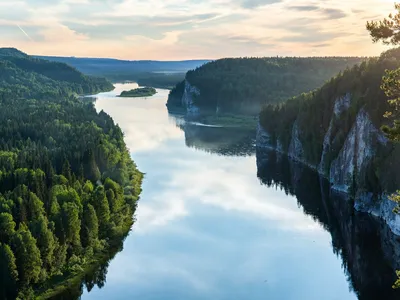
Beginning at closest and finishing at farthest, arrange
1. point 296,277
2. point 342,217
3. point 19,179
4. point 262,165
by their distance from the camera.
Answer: point 296,277 → point 19,179 → point 342,217 → point 262,165

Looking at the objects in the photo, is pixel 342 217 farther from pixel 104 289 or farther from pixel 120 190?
pixel 104 289

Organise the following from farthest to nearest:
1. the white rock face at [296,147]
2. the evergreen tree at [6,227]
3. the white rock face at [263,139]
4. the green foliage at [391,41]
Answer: the white rock face at [263,139] → the white rock face at [296,147] → the evergreen tree at [6,227] → the green foliage at [391,41]

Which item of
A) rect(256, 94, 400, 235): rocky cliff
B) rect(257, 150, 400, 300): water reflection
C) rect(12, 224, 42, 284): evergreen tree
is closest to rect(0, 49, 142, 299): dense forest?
rect(12, 224, 42, 284): evergreen tree

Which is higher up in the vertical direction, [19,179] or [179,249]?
[19,179]

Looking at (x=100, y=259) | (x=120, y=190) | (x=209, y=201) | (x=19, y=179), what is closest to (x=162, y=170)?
(x=209, y=201)

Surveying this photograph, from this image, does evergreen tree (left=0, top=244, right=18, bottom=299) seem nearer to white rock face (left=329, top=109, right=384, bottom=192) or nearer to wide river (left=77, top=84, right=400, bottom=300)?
wide river (left=77, top=84, right=400, bottom=300)

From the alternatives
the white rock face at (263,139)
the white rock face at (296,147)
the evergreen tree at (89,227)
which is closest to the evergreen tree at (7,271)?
the evergreen tree at (89,227)

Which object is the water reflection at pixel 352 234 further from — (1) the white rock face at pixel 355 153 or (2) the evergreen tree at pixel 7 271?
(2) the evergreen tree at pixel 7 271
